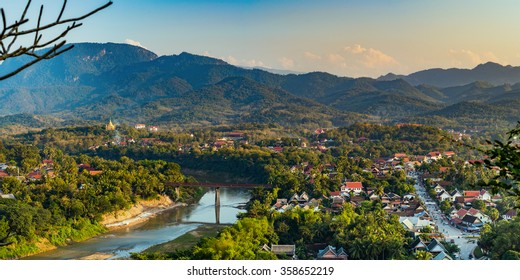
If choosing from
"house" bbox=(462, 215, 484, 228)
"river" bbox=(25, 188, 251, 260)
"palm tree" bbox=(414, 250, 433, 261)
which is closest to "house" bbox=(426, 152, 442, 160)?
"river" bbox=(25, 188, 251, 260)

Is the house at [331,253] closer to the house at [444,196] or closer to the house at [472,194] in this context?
the house at [444,196]

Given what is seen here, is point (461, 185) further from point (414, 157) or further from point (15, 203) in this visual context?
point (15, 203)

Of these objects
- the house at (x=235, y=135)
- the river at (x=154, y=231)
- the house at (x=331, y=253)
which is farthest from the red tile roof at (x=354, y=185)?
the house at (x=235, y=135)

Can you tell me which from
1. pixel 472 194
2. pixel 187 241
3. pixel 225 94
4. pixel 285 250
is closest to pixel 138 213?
pixel 187 241

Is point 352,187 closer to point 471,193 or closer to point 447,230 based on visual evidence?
point 471,193

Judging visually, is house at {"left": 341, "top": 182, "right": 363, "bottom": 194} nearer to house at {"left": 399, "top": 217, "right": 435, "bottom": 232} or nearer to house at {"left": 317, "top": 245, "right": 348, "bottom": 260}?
house at {"left": 399, "top": 217, "right": 435, "bottom": 232}
